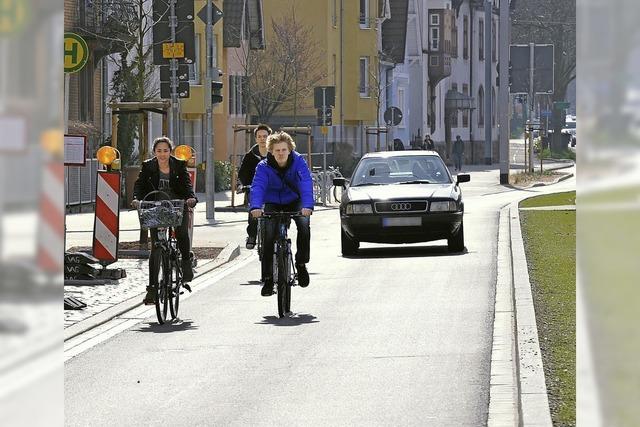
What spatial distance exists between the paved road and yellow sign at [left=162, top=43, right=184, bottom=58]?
10497 mm

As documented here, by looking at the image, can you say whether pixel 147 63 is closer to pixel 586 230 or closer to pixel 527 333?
pixel 527 333

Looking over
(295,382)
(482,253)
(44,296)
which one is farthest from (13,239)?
(482,253)

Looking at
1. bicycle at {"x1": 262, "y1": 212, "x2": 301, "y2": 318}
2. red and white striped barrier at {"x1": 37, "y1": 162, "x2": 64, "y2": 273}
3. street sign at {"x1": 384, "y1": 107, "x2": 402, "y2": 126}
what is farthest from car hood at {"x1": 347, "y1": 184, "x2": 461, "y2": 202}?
street sign at {"x1": 384, "y1": 107, "x2": 402, "y2": 126}

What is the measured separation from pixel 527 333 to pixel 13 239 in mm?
7509

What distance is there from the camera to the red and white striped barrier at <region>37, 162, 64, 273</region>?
11.2 feet

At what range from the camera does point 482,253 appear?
71.9 ft

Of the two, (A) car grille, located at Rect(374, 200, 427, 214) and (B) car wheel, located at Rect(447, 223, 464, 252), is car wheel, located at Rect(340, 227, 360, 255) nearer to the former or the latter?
(A) car grille, located at Rect(374, 200, 427, 214)

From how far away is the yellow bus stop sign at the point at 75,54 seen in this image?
1402 centimetres

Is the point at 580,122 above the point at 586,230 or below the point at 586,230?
above

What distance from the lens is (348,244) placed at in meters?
22.4

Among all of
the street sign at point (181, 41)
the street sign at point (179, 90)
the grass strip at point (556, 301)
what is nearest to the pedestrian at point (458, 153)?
the street sign at point (181, 41)

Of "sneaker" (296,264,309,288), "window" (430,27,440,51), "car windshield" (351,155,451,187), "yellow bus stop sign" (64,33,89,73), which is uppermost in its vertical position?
"window" (430,27,440,51)

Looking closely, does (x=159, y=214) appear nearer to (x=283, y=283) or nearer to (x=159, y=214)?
(x=159, y=214)

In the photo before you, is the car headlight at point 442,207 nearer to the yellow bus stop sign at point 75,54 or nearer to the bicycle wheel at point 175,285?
the yellow bus stop sign at point 75,54
